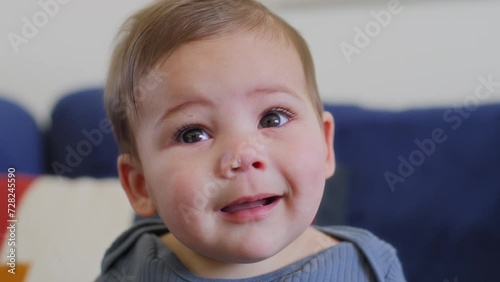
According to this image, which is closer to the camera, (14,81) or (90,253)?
(90,253)

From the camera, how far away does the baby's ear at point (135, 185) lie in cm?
96

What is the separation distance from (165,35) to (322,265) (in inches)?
14.8

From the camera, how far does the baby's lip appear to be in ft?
2.45

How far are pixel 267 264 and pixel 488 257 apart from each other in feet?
1.82

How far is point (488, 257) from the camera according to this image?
123cm

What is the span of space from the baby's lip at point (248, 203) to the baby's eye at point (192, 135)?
93 mm

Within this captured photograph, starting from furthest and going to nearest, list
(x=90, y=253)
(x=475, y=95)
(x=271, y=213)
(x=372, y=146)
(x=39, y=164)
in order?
Answer: (x=39, y=164) → (x=475, y=95) → (x=372, y=146) → (x=90, y=253) → (x=271, y=213)

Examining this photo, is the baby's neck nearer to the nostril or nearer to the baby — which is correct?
the baby

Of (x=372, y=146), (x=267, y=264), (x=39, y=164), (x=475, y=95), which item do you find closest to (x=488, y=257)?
(x=372, y=146)

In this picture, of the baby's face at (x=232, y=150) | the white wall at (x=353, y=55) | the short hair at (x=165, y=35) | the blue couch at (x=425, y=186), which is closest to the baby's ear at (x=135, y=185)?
the short hair at (x=165, y=35)

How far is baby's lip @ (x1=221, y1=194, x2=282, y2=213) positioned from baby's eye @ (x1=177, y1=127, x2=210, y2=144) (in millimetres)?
93

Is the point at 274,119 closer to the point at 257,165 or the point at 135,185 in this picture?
the point at 257,165

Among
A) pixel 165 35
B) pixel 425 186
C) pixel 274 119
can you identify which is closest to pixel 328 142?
pixel 274 119

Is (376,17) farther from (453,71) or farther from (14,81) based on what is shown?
(14,81)
